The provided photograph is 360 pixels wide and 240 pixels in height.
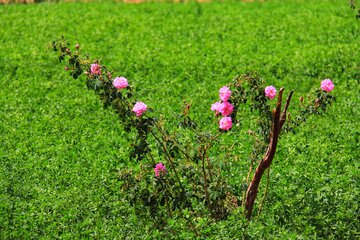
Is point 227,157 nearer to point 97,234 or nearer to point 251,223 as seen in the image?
point 251,223

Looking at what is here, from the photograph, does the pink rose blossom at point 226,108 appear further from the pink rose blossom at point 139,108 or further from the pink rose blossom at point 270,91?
the pink rose blossom at point 139,108

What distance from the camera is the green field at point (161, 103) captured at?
25.2 feet

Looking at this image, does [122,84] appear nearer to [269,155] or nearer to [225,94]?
[225,94]

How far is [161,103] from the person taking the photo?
35.5ft

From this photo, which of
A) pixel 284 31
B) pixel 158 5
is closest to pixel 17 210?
pixel 284 31

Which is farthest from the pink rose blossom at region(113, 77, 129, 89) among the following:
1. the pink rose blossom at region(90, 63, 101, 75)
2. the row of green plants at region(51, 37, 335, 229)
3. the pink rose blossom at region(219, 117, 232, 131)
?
the pink rose blossom at region(219, 117, 232, 131)

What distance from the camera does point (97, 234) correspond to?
25.1ft

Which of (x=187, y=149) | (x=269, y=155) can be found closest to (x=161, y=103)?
(x=187, y=149)

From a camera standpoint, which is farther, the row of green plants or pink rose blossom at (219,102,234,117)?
the row of green plants

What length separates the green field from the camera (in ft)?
25.2

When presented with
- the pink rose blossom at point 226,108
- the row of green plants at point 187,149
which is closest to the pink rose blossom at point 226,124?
the row of green plants at point 187,149

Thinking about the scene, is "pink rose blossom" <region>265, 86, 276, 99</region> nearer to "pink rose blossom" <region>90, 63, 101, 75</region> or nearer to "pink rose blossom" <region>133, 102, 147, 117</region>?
"pink rose blossom" <region>133, 102, 147, 117</region>

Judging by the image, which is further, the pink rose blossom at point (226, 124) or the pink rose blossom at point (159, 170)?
the pink rose blossom at point (159, 170)

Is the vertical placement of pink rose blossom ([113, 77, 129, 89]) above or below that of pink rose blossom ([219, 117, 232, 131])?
above
